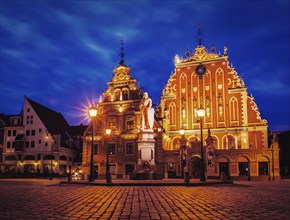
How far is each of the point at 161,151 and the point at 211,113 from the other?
10.3 metres

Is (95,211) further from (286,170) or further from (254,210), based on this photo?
(286,170)

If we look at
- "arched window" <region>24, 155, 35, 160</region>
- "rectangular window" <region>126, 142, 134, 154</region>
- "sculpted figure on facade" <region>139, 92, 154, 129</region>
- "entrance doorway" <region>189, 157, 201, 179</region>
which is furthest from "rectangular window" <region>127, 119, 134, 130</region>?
"arched window" <region>24, 155, 35, 160</region>

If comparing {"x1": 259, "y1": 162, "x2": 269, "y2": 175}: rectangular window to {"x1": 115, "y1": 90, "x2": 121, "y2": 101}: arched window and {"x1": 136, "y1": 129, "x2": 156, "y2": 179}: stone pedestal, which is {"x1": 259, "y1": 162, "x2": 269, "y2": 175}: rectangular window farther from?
{"x1": 115, "y1": 90, "x2": 121, "y2": 101}: arched window

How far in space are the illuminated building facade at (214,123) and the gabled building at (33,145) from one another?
2208 centimetres

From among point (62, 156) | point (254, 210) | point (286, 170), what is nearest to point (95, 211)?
point (254, 210)

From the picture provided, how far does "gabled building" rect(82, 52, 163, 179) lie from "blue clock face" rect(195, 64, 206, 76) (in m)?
10.3

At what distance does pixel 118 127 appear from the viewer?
51219 mm

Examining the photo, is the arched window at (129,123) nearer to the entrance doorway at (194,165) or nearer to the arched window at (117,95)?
the arched window at (117,95)

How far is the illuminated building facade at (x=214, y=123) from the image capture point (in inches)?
1759

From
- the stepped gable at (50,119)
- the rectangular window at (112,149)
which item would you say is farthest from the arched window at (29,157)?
the rectangular window at (112,149)

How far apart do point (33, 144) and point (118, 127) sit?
2019 cm

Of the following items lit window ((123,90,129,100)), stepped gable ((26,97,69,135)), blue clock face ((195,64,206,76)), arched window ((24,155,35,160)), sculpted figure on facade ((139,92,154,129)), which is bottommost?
arched window ((24,155,35,160))

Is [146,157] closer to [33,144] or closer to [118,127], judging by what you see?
[118,127]

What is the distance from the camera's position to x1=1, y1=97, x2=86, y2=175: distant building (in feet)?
196
